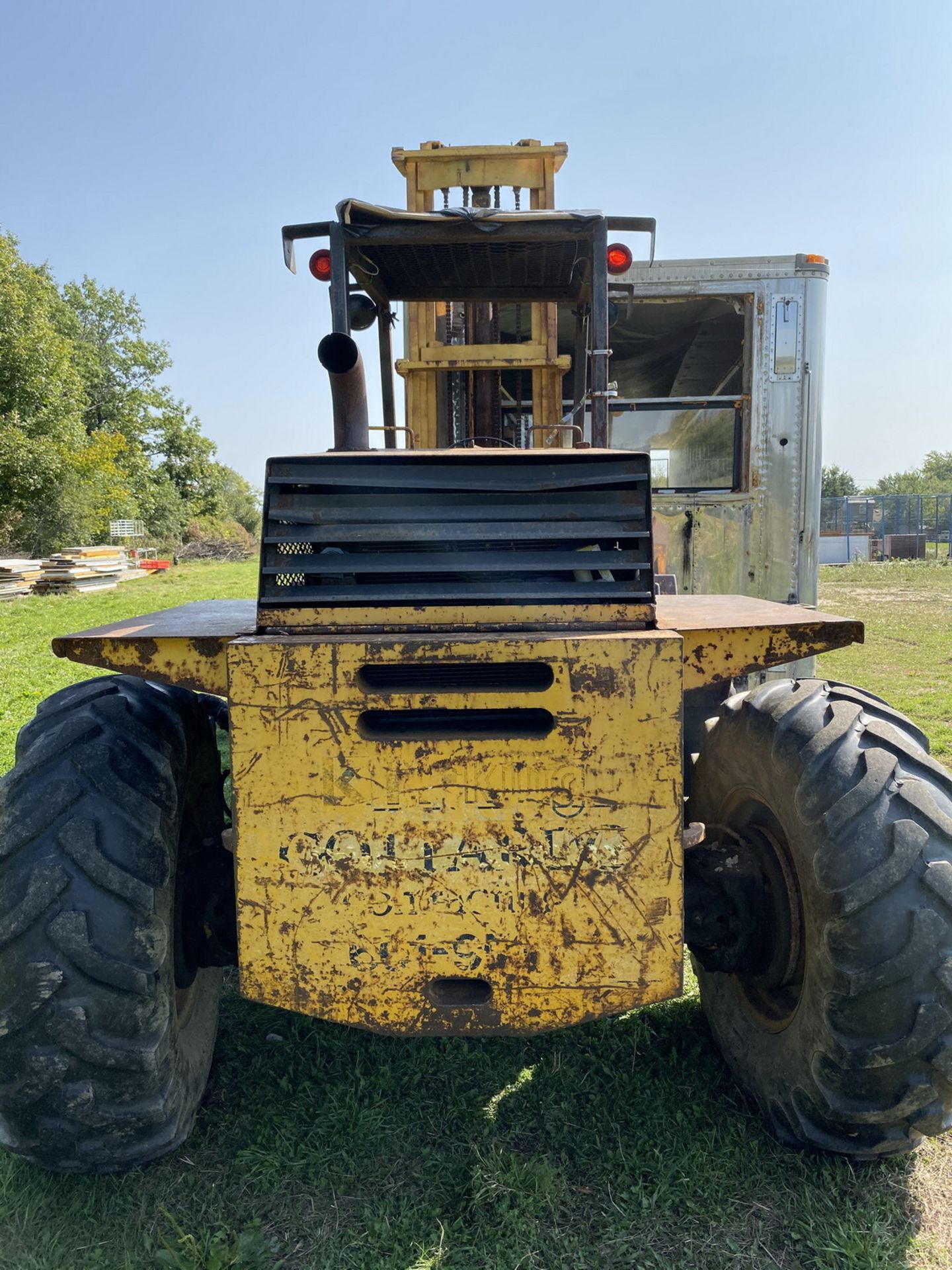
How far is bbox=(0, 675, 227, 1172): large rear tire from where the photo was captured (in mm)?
2244

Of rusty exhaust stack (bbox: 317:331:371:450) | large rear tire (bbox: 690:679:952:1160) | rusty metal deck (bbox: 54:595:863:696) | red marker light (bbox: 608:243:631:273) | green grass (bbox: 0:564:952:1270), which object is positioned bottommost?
green grass (bbox: 0:564:952:1270)

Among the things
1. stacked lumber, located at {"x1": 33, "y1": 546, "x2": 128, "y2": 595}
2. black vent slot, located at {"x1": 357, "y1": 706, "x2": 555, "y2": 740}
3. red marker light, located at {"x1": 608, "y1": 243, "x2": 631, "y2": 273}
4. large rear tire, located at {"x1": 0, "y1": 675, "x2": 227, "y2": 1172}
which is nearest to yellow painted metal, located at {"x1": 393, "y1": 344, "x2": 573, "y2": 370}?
red marker light, located at {"x1": 608, "y1": 243, "x2": 631, "y2": 273}

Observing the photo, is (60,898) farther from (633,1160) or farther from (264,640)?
(633,1160)

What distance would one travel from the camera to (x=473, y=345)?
14.1ft

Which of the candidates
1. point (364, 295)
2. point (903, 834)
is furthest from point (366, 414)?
point (903, 834)

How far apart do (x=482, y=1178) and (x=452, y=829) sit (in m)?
1.07

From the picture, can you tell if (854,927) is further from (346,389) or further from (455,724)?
(346,389)

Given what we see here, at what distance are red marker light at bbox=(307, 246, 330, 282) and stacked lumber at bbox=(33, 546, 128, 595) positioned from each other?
70.3 ft

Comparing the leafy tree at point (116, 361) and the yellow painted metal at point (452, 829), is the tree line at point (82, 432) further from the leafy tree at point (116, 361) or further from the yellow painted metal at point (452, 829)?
the yellow painted metal at point (452, 829)

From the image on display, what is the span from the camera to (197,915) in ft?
8.89

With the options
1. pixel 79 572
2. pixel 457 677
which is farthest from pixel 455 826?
pixel 79 572

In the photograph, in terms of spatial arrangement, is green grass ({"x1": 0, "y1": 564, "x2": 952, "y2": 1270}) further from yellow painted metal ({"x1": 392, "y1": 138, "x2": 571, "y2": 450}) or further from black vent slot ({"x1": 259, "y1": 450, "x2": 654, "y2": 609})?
yellow painted metal ({"x1": 392, "y1": 138, "x2": 571, "y2": 450})

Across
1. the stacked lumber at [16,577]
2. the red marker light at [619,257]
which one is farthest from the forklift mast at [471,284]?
the stacked lumber at [16,577]

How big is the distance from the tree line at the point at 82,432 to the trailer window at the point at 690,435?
26.5 m
